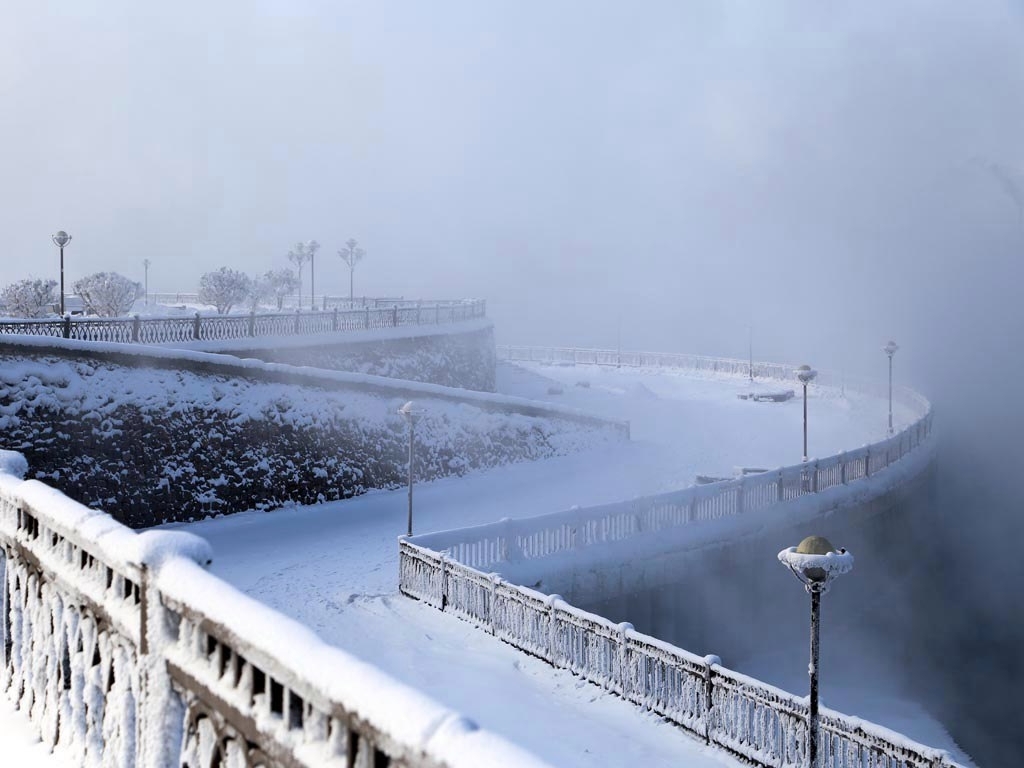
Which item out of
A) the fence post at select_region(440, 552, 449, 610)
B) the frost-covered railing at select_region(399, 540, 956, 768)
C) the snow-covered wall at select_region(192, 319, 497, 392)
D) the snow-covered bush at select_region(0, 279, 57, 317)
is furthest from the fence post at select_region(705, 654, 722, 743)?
the snow-covered bush at select_region(0, 279, 57, 317)

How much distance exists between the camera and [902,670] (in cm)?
2342

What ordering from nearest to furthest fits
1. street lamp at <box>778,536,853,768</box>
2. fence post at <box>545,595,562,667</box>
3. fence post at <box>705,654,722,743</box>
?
street lamp at <box>778,536,853,768</box>, fence post at <box>705,654,722,743</box>, fence post at <box>545,595,562,667</box>

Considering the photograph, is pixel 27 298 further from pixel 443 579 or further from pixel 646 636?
pixel 646 636

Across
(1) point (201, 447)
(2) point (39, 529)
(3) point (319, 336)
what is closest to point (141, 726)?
(2) point (39, 529)

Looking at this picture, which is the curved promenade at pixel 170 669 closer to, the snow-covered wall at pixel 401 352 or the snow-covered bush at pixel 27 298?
the snow-covered wall at pixel 401 352

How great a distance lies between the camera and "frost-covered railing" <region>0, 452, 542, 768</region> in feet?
11.5

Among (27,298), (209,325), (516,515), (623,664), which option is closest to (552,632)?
(623,664)

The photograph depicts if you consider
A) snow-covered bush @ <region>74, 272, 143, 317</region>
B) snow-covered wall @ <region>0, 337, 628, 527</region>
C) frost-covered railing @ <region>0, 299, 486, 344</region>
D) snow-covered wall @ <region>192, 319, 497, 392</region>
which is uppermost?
snow-covered bush @ <region>74, 272, 143, 317</region>

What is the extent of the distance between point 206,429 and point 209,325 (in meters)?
5.47

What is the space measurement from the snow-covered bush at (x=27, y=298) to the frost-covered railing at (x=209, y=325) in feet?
37.7

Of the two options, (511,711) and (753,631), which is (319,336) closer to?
(753,631)

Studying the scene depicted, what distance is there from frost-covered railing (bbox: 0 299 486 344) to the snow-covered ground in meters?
5.73

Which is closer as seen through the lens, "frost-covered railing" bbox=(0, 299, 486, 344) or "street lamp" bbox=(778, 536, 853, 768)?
"street lamp" bbox=(778, 536, 853, 768)

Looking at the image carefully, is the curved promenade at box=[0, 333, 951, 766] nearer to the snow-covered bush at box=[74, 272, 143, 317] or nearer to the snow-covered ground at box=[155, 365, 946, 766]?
the snow-covered ground at box=[155, 365, 946, 766]
